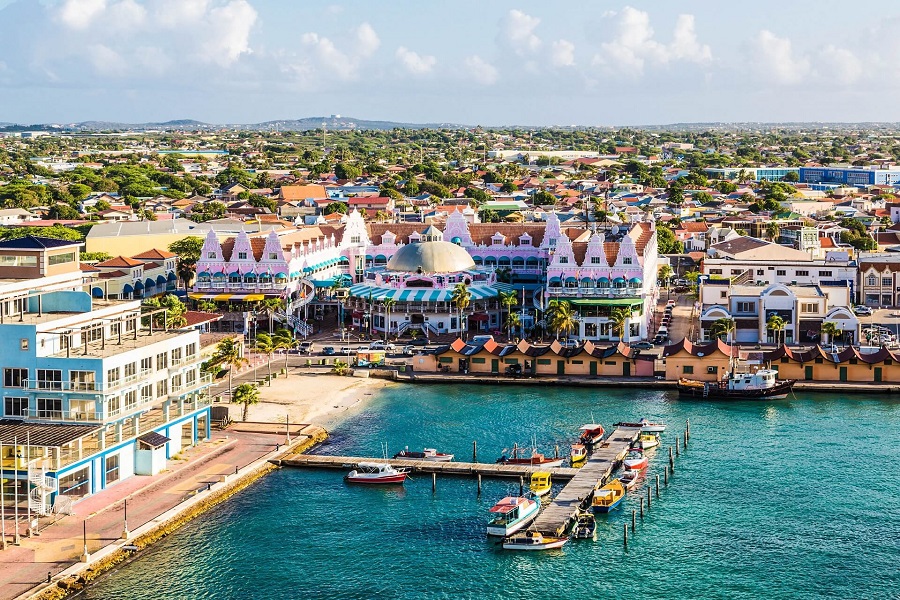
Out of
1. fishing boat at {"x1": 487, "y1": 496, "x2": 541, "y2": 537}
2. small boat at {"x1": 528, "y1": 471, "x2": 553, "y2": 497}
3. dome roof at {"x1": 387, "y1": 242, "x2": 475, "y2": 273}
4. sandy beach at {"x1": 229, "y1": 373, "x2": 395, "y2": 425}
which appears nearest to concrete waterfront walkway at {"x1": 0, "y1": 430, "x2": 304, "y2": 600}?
sandy beach at {"x1": 229, "y1": 373, "x2": 395, "y2": 425}

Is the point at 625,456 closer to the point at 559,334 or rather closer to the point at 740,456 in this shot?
the point at 740,456

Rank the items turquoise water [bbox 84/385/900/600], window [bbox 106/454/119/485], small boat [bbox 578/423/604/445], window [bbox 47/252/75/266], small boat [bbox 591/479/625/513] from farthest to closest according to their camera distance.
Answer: small boat [bbox 578/423/604/445]
window [bbox 47/252/75/266]
window [bbox 106/454/119/485]
small boat [bbox 591/479/625/513]
turquoise water [bbox 84/385/900/600]

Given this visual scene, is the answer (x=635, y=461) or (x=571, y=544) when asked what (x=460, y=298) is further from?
(x=571, y=544)

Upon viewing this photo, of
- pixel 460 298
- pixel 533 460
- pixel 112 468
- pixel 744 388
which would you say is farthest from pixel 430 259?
pixel 112 468

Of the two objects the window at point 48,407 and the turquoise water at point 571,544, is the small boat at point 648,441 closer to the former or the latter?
the turquoise water at point 571,544

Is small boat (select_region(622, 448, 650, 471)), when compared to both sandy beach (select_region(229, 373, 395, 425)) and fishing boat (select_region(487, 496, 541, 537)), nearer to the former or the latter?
fishing boat (select_region(487, 496, 541, 537))

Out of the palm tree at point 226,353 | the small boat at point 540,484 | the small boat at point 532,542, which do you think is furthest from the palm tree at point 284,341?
the small boat at point 532,542
